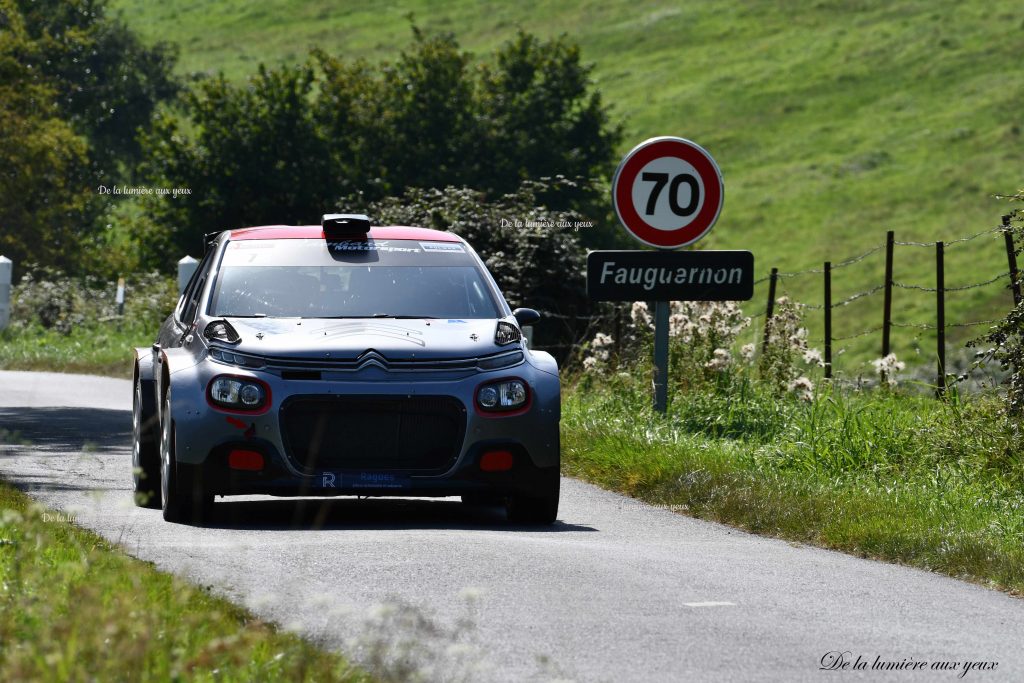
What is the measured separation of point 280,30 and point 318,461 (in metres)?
101

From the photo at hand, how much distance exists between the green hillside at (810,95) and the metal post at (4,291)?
3025cm

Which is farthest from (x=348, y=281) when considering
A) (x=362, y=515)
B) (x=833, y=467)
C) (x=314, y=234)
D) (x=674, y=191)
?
(x=674, y=191)

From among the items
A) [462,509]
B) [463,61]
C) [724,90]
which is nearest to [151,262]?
[463,61]

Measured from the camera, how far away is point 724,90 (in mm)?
87562

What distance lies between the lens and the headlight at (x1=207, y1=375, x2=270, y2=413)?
9531 millimetres

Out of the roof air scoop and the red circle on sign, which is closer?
the roof air scoop

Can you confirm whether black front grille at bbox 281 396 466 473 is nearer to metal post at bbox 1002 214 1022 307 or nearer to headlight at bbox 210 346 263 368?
headlight at bbox 210 346 263 368

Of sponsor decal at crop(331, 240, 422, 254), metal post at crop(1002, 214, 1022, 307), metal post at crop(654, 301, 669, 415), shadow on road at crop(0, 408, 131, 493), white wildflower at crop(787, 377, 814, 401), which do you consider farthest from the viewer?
white wildflower at crop(787, 377, 814, 401)

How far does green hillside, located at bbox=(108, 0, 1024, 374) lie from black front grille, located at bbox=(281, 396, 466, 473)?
4745cm

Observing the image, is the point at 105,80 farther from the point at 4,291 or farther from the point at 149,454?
the point at 149,454

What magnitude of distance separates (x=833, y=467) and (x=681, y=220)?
2.65m

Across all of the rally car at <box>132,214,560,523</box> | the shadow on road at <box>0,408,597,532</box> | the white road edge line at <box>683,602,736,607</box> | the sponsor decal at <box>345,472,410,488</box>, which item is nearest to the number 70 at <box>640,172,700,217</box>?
the shadow on road at <box>0,408,597,532</box>

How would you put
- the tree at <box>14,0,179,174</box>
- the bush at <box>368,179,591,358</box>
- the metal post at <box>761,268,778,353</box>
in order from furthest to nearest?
the tree at <box>14,0,179,174</box>, the bush at <box>368,179,591,358</box>, the metal post at <box>761,268,778,353</box>

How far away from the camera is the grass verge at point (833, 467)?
30.9 ft
